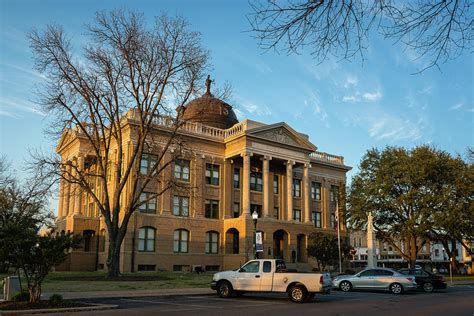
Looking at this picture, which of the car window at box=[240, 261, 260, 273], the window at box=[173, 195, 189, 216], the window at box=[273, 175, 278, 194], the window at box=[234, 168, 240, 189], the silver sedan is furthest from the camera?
the window at box=[273, 175, 278, 194]

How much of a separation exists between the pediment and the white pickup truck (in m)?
29.3

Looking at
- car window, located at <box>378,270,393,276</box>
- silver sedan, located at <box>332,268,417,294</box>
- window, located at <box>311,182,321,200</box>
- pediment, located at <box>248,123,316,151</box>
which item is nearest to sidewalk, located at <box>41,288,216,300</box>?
silver sedan, located at <box>332,268,417,294</box>

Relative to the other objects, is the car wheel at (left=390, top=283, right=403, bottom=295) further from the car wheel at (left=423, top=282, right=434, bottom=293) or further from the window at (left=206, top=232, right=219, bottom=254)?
the window at (left=206, top=232, right=219, bottom=254)

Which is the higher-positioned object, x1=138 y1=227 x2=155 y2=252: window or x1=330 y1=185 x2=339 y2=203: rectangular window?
x1=330 y1=185 x2=339 y2=203: rectangular window

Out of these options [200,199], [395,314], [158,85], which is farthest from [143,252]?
[395,314]

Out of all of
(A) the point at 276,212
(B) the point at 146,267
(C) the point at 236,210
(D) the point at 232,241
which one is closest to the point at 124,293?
(B) the point at 146,267

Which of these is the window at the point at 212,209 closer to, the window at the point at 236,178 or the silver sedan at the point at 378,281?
the window at the point at 236,178

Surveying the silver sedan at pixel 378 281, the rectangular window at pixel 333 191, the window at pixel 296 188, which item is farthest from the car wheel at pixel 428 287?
the rectangular window at pixel 333 191

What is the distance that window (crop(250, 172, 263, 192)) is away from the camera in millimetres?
52875

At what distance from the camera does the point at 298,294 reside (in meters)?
19.5

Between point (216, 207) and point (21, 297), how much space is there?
3532 cm

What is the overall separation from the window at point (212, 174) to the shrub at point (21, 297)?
34.5 m

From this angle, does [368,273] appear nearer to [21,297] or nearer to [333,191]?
[21,297]

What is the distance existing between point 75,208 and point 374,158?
31548 mm
